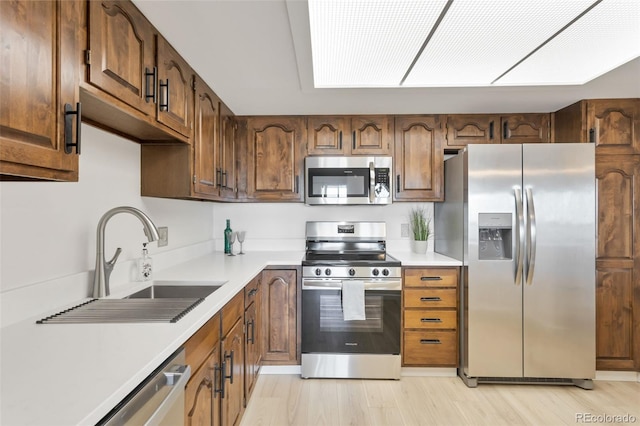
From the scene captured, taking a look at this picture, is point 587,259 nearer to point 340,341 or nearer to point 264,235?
point 340,341

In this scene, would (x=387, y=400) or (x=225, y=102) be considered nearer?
(x=387, y=400)

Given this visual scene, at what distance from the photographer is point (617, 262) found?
257 centimetres

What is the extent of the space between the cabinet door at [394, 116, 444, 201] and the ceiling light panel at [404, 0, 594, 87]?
0.73m

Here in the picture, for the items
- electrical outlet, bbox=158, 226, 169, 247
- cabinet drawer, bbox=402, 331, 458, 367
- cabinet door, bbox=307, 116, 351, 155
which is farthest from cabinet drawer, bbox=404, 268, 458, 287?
electrical outlet, bbox=158, 226, 169, 247

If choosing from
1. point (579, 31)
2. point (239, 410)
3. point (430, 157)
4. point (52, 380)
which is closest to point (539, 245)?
point (430, 157)

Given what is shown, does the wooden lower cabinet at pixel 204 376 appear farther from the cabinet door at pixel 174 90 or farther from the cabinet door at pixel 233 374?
the cabinet door at pixel 174 90

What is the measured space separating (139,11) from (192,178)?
876 millimetres

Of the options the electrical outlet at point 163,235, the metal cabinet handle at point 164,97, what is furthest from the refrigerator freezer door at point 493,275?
the electrical outlet at point 163,235

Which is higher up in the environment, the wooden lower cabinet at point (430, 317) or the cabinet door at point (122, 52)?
the cabinet door at point (122, 52)

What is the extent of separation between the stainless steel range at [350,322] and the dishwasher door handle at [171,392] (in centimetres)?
161

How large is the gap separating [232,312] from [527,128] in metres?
2.85

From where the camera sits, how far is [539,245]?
8.00 feet

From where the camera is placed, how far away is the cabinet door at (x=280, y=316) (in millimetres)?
2625

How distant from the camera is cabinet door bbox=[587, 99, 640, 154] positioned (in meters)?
2.58
